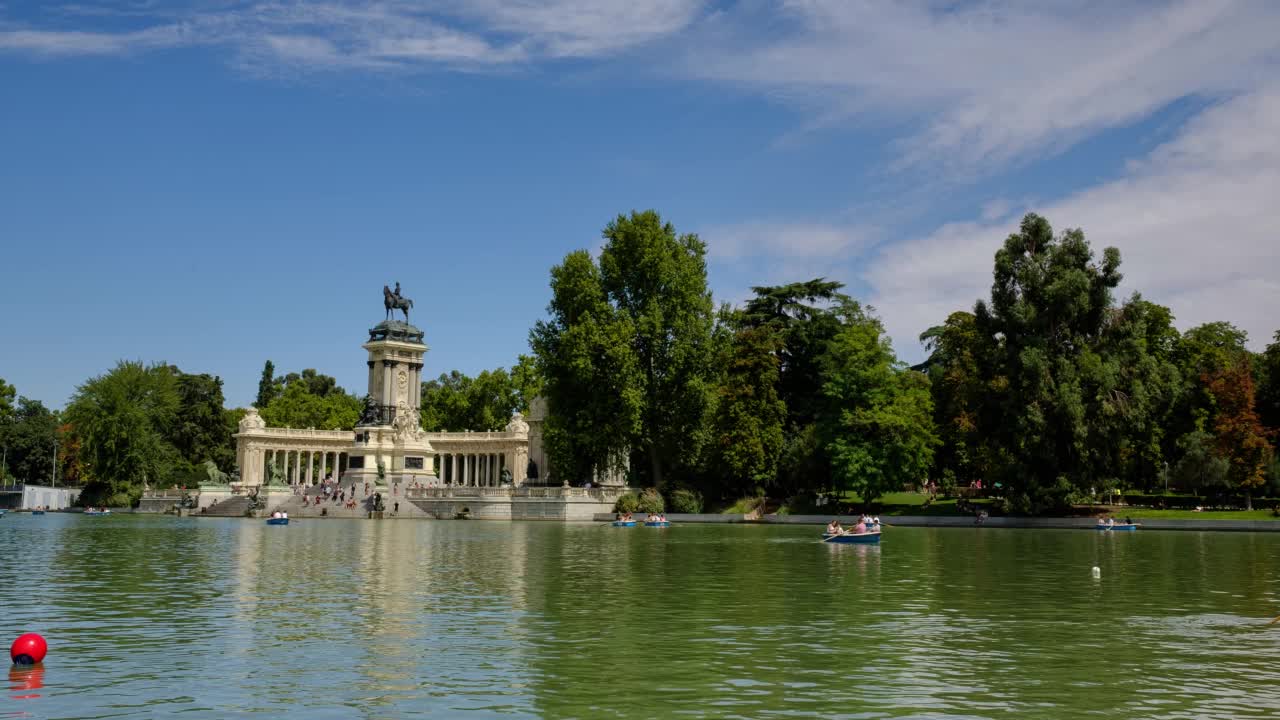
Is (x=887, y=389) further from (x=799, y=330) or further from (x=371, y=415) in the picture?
(x=371, y=415)

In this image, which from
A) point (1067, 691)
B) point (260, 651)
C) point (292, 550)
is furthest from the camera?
point (292, 550)

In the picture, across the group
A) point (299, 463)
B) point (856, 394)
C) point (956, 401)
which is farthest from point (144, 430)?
point (956, 401)

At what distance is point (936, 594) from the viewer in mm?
25672

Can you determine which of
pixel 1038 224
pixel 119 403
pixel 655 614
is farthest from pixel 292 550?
pixel 119 403

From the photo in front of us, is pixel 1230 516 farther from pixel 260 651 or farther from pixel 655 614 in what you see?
pixel 260 651

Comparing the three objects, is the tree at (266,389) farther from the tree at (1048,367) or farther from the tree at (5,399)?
the tree at (1048,367)

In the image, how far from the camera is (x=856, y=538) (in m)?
45.5

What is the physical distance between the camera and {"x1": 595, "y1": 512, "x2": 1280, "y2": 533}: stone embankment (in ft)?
195

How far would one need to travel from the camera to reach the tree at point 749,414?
77125 mm

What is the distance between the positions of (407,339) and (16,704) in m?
85.3

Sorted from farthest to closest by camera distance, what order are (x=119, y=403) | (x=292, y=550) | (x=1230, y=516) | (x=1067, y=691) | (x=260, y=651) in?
(x=119, y=403) → (x=1230, y=516) → (x=292, y=550) → (x=260, y=651) → (x=1067, y=691)

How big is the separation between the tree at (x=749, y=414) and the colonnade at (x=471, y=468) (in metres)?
28.7

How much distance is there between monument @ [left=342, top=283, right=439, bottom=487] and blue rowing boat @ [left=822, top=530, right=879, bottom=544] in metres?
48.8

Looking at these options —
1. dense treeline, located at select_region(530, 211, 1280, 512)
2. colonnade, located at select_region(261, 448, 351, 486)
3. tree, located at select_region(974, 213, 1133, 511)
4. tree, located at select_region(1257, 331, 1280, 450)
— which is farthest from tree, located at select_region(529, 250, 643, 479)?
tree, located at select_region(1257, 331, 1280, 450)
